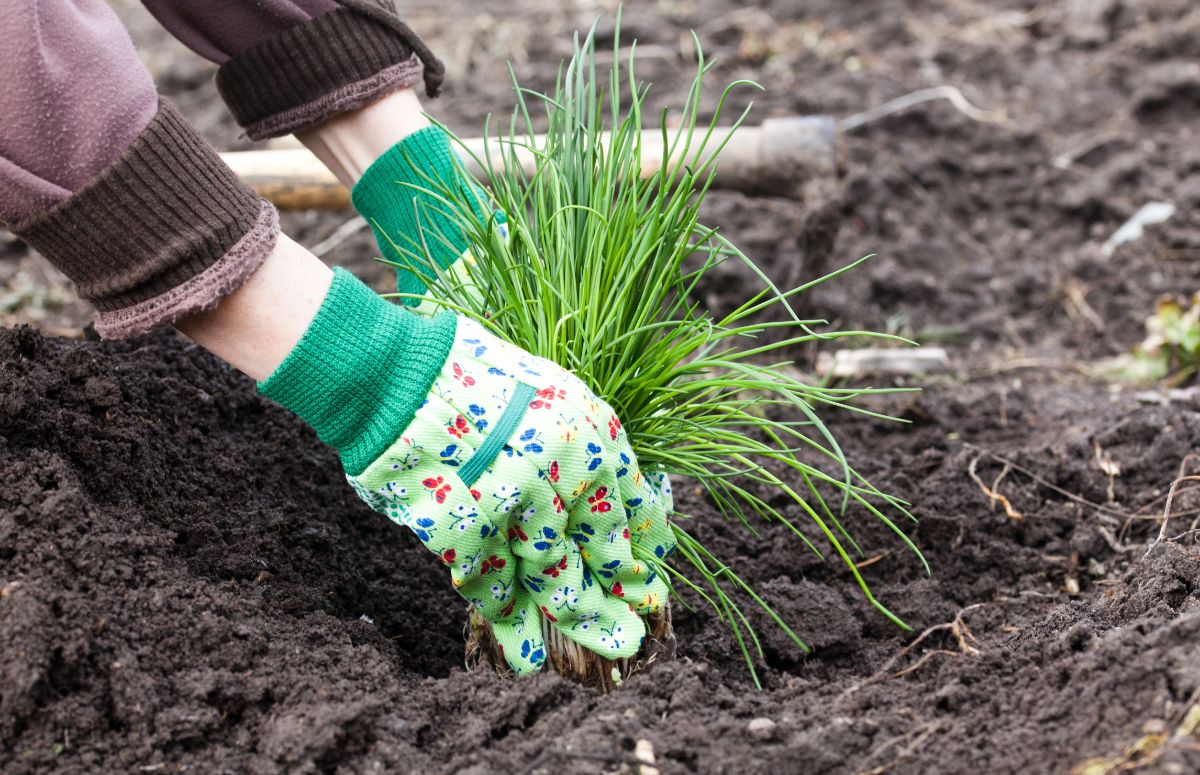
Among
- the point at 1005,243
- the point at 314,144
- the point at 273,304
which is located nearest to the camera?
the point at 273,304

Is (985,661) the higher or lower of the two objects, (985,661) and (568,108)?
the lower

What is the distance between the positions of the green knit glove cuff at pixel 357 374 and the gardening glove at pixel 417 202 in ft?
1.21

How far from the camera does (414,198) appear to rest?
6.07 feet

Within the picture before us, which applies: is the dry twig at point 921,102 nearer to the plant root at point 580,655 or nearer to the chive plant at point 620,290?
the chive plant at point 620,290

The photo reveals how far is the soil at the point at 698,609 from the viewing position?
1.35 metres

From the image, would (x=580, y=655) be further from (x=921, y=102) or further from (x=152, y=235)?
(x=921, y=102)

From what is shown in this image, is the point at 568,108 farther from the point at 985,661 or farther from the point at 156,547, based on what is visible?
the point at 985,661

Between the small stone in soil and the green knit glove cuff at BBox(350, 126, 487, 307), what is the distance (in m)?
0.87

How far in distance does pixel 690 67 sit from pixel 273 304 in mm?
3636

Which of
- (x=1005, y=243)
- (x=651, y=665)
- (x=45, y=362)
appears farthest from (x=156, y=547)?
(x=1005, y=243)

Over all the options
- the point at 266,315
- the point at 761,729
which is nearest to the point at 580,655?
the point at 761,729

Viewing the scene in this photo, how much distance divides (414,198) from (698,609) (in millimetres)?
819

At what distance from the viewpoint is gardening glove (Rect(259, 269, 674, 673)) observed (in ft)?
4.71

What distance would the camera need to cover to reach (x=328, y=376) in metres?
1.44
